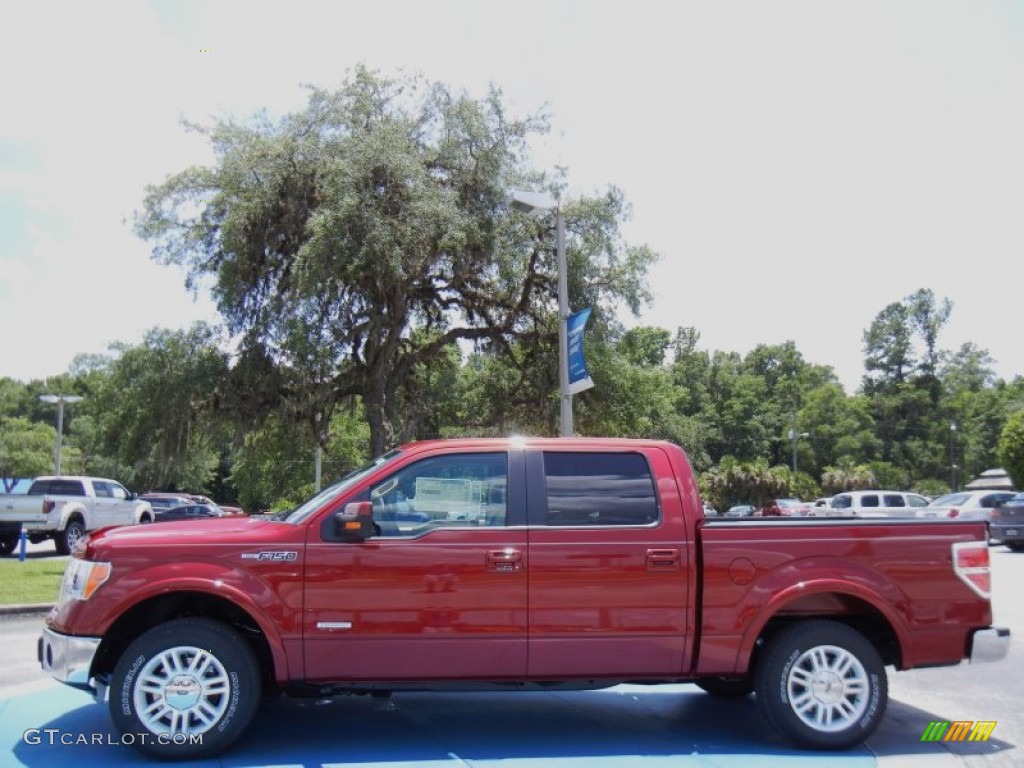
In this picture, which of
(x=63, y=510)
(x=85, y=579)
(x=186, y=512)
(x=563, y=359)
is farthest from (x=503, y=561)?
(x=186, y=512)

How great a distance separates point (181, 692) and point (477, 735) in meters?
1.89

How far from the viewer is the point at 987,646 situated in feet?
18.9

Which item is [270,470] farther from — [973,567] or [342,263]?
[973,567]

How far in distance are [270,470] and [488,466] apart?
36.7 m

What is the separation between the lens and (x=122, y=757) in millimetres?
5305

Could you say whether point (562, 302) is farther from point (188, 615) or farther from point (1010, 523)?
point (1010, 523)

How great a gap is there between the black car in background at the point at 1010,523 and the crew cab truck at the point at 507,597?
21.3 metres

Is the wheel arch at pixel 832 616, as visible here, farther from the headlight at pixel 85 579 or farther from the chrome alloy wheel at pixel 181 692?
the headlight at pixel 85 579

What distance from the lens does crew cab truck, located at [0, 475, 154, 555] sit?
2050 centimetres

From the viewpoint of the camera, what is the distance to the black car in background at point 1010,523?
24250 millimetres

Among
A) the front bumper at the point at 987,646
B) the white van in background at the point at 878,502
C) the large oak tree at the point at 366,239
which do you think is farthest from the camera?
the white van in background at the point at 878,502

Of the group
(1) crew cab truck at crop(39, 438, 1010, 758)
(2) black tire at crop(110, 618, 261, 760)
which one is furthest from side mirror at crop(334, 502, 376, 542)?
(2) black tire at crop(110, 618, 261, 760)

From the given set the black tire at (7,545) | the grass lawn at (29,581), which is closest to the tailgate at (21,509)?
the black tire at (7,545)

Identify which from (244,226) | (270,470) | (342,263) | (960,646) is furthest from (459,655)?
(270,470)
